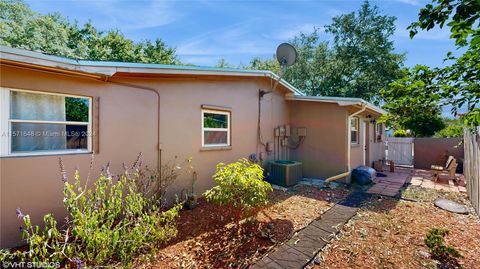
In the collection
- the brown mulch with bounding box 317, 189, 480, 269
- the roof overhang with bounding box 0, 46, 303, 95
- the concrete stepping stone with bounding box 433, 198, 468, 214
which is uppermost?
the roof overhang with bounding box 0, 46, 303, 95

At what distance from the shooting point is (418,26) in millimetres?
2332

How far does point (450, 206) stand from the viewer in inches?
234

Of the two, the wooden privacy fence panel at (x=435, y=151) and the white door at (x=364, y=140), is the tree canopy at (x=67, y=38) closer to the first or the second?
the white door at (x=364, y=140)

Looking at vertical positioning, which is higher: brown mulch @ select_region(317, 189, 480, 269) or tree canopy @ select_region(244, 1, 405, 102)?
tree canopy @ select_region(244, 1, 405, 102)

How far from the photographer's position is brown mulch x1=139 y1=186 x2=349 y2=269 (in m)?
3.56

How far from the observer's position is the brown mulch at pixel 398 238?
3500mm

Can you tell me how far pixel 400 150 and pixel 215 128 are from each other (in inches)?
490

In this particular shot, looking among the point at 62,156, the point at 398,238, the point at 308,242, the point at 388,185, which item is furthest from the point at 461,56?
the point at 388,185

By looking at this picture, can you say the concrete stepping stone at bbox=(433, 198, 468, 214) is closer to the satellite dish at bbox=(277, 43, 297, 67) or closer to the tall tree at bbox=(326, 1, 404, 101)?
the satellite dish at bbox=(277, 43, 297, 67)

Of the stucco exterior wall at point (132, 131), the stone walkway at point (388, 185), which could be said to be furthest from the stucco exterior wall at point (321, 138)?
the stucco exterior wall at point (132, 131)

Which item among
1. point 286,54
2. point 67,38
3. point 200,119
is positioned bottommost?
point 200,119

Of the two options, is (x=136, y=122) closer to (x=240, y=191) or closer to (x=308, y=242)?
(x=240, y=191)

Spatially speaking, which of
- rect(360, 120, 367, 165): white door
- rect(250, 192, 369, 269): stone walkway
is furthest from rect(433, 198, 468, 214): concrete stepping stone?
rect(360, 120, 367, 165): white door

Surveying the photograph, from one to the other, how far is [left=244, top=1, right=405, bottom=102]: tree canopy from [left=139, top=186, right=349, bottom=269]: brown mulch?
48.1ft
